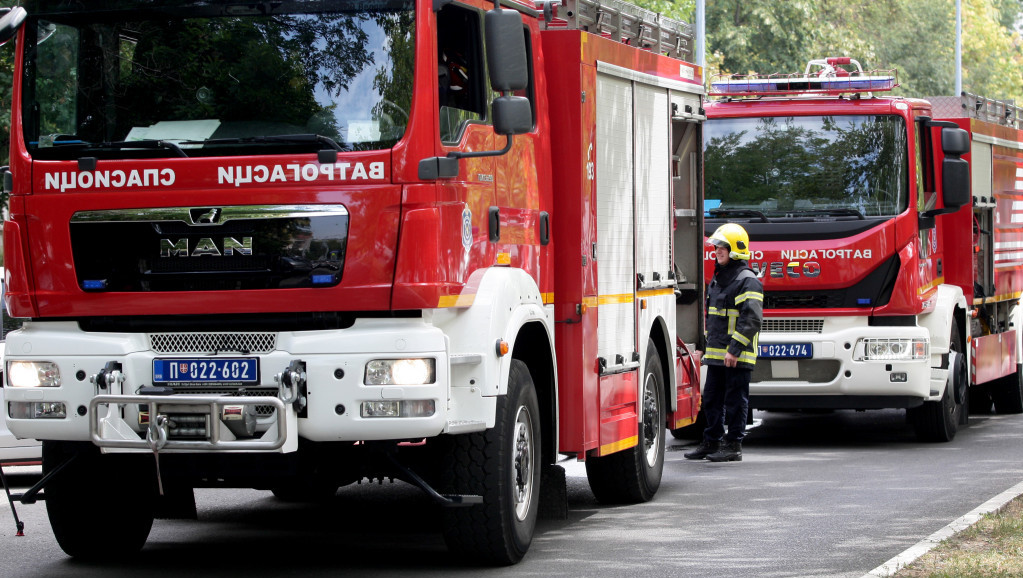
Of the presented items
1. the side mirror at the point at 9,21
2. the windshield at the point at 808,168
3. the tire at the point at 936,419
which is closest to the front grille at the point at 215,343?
the side mirror at the point at 9,21

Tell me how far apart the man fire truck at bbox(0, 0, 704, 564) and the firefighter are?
4.55m

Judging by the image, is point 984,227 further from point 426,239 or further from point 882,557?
point 426,239

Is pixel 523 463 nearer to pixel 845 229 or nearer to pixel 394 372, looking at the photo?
pixel 394 372

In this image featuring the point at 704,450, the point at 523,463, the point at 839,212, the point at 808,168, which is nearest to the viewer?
the point at 523,463

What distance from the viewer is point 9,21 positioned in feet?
24.2

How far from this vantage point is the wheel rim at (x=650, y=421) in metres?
10.5

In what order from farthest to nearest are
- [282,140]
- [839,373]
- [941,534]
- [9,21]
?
1. [839,373]
2. [941,534]
3. [9,21]
4. [282,140]

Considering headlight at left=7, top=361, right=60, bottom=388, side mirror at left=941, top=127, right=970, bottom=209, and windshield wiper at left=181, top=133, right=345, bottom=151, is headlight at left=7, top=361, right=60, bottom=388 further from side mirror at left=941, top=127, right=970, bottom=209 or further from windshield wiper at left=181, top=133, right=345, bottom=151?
side mirror at left=941, top=127, right=970, bottom=209

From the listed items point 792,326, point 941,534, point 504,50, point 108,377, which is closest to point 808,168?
point 792,326

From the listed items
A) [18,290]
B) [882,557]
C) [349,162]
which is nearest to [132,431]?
[18,290]

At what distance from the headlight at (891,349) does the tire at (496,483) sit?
230 inches

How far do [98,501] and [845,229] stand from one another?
24.0 ft

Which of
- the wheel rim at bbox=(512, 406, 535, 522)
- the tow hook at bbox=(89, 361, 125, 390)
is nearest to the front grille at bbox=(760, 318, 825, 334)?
the wheel rim at bbox=(512, 406, 535, 522)

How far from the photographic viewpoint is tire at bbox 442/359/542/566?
7691 millimetres
